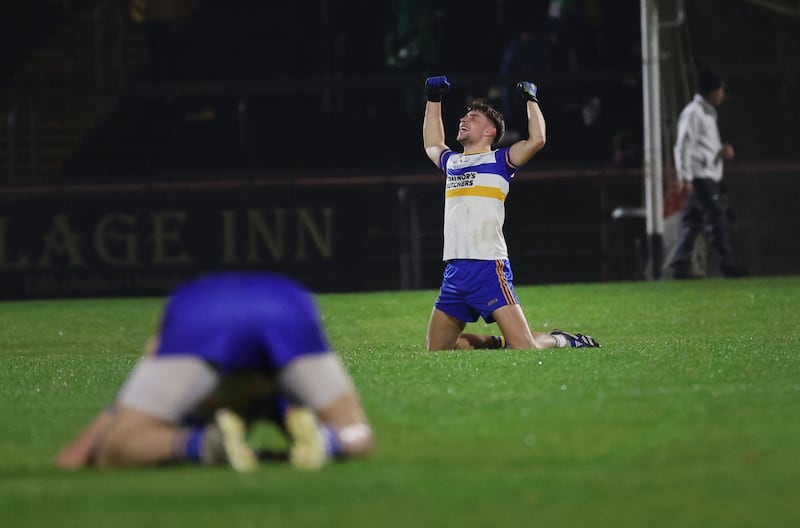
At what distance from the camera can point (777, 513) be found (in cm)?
461

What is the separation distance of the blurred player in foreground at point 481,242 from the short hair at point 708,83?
304 inches

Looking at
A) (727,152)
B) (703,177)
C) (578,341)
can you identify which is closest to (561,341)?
(578,341)

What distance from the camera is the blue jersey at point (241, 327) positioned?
5305 millimetres

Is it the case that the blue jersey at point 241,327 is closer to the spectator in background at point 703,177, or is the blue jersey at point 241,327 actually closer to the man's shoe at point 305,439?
the man's shoe at point 305,439

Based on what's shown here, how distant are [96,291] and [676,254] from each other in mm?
6871

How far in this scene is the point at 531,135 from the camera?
34.5 feet

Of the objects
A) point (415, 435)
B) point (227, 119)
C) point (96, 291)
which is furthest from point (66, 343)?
point (227, 119)

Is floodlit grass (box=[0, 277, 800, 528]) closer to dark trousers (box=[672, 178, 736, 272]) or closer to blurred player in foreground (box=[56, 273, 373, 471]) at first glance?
blurred player in foreground (box=[56, 273, 373, 471])

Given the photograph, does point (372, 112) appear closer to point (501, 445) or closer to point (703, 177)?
point (703, 177)

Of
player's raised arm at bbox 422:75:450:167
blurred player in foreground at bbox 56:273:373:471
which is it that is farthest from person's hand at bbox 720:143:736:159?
blurred player in foreground at bbox 56:273:373:471

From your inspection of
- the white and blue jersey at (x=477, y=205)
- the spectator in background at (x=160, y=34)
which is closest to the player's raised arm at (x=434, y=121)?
the white and blue jersey at (x=477, y=205)

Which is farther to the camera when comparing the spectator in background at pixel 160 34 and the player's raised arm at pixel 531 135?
the spectator in background at pixel 160 34

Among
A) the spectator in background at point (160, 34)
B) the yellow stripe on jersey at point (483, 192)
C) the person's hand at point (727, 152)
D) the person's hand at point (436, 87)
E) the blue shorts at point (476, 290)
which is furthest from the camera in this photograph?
the spectator in background at point (160, 34)

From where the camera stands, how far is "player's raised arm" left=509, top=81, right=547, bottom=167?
10.5 m
